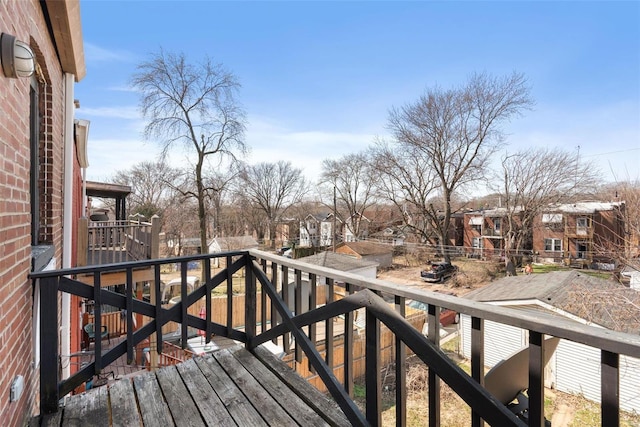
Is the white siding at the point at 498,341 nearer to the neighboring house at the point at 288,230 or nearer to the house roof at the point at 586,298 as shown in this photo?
the house roof at the point at 586,298

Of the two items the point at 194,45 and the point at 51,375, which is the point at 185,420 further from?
the point at 194,45

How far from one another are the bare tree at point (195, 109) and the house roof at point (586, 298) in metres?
11.2

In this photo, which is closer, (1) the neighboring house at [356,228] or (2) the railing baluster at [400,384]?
(2) the railing baluster at [400,384]

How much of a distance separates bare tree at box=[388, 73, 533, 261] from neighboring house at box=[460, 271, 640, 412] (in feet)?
43.8

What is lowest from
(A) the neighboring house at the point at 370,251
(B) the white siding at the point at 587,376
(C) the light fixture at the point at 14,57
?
(B) the white siding at the point at 587,376

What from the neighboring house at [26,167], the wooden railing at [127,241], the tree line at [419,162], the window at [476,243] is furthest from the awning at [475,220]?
the neighboring house at [26,167]

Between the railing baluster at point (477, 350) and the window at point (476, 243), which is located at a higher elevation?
the railing baluster at point (477, 350)

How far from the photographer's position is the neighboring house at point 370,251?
2416cm

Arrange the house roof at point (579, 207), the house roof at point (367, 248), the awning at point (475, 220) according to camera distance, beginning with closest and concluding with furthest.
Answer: the house roof at point (579, 207), the house roof at point (367, 248), the awning at point (475, 220)

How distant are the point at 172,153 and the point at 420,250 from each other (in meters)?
20.1

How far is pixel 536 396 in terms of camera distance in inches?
39.4

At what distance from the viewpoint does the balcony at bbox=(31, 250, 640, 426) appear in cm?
100

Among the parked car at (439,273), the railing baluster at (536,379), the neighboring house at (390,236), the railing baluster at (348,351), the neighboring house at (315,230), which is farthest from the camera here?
the neighboring house at (315,230)

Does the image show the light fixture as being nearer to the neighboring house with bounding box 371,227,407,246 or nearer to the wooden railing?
the wooden railing
